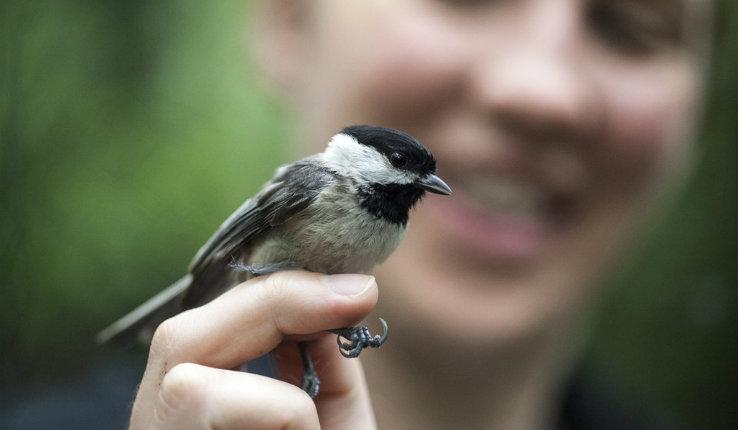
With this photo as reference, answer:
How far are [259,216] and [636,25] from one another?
1.04 metres

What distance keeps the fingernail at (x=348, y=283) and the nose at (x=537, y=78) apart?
1.98ft

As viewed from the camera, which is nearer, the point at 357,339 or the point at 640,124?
the point at 357,339

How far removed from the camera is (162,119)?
5.01 feet

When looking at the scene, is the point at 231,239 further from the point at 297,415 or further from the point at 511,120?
the point at 511,120

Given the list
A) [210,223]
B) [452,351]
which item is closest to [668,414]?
[452,351]

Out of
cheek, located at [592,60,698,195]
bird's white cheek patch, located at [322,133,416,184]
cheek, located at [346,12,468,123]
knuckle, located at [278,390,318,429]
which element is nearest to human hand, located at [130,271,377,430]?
knuckle, located at [278,390,318,429]

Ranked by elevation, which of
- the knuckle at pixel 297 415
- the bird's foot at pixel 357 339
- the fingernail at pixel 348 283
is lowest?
the knuckle at pixel 297 415

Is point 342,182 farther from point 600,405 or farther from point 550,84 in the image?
point 600,405

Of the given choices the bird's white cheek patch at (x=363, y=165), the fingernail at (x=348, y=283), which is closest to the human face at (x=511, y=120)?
the bird's white cheek patch at (x=363, y=165)

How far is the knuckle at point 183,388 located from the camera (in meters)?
0.68

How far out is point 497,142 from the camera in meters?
1.24

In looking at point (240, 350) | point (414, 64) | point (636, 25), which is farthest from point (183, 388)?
point (636, 25)

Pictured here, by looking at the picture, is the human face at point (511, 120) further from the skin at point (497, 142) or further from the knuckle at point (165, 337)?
the knuckle at point (165, 337)

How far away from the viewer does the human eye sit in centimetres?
134
